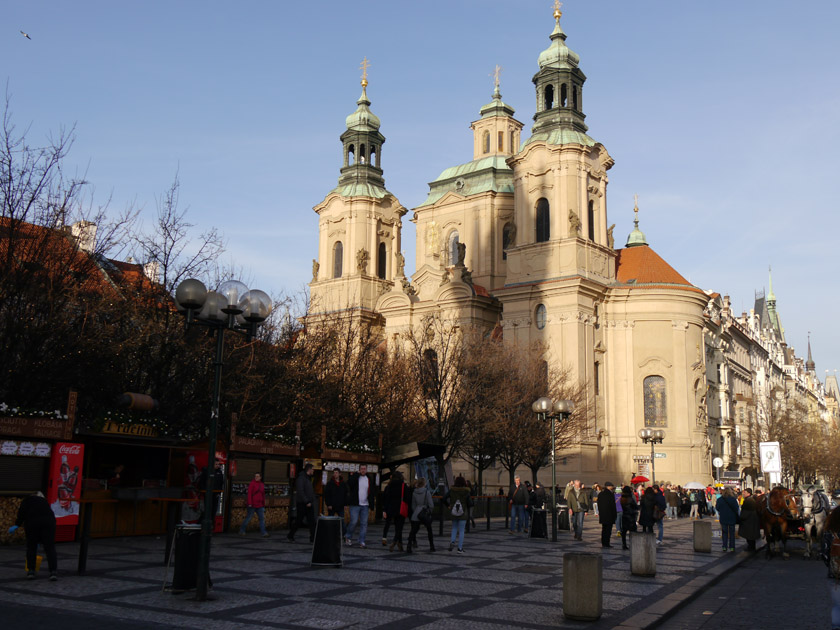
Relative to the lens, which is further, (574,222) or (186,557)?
(574,222)

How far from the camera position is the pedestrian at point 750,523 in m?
21.3

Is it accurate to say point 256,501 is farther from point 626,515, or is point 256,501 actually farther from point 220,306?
point 220,306

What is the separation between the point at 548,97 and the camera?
2315 inches

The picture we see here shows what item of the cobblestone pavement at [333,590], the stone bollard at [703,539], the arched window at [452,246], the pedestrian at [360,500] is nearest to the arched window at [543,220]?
the arched window at [452,246]

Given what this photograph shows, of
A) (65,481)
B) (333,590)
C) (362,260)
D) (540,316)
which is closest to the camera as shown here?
(333,590)

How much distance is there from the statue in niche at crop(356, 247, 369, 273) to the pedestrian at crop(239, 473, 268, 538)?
1778 inches

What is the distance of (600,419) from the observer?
53094 mm

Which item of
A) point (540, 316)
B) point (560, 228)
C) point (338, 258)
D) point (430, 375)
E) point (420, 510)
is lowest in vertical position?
point (420, 510)

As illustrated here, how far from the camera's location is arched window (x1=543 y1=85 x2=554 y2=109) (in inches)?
2304

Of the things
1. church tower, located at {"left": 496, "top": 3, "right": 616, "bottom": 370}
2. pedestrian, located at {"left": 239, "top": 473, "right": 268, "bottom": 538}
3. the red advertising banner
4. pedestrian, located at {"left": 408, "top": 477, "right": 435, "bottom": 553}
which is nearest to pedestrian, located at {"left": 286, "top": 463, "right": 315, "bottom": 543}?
pedestrian, located at {"left": 239, "top": 473, "right": 268, "bottom": 538}

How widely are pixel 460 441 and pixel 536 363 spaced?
9644 millimetres

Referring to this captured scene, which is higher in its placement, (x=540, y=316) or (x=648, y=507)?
(x=540, y=316)

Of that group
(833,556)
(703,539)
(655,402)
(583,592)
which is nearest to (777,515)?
(703,539)

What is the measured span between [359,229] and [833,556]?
59.0 m
